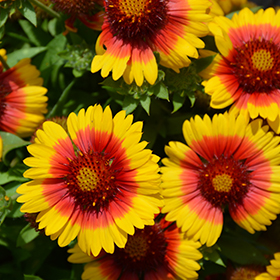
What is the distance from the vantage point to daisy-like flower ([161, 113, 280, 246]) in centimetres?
144

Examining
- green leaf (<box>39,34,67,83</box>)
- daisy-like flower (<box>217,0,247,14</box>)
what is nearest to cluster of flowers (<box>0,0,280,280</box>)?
green leaf (<box>39,34,67,83</box>)

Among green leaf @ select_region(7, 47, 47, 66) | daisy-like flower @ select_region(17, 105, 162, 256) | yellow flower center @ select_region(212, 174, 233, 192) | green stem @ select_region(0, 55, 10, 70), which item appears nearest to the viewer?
daisy-like flower @ select_region(17, 105, 162, 256)

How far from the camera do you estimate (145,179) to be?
1253mm

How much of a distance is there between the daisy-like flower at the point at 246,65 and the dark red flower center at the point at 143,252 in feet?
1.88

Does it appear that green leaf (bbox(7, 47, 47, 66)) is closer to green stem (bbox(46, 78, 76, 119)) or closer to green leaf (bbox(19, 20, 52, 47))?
green leaf (bbox(19, 20, 52, 47))

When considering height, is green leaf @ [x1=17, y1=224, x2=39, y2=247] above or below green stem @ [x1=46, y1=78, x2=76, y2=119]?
below

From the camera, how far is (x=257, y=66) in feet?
4.91

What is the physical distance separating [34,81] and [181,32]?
0.68 metres

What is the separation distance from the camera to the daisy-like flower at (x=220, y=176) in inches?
56.5

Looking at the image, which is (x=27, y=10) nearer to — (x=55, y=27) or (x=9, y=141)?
(x=55, y=27)

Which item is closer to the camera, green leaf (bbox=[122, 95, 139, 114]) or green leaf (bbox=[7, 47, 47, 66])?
green leaf (bbox=[122, 95, 139, 114])

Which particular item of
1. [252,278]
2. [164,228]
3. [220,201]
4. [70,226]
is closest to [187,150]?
[220,201]

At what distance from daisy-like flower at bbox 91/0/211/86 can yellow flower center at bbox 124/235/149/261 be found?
0.62 m

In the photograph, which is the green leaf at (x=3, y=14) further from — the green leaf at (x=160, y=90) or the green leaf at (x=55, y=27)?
the green leaf at (x=160, y=90)
